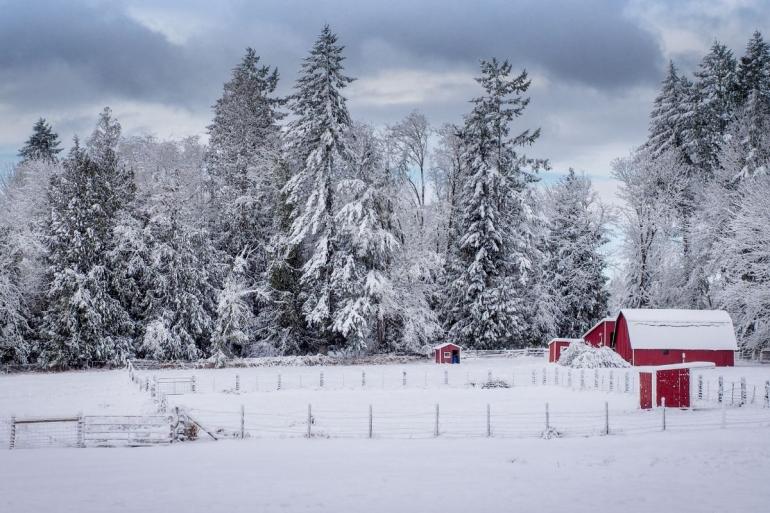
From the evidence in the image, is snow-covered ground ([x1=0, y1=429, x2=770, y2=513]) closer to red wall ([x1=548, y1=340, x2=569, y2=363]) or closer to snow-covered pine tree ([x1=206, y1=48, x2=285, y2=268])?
red wall ([x1=548, y1=340, x2=569, y2=363])

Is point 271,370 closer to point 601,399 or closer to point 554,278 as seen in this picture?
point 601,399

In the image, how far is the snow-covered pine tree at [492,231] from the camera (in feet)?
179

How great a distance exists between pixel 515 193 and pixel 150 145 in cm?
3595

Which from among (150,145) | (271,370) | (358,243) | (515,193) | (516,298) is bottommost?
(271,370)

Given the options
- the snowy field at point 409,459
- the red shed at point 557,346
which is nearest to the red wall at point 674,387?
the snowy field at point 409,459

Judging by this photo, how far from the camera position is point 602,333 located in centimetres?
5006

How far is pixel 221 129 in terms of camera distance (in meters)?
63.8

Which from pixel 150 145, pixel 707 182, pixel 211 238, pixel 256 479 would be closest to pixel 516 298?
pixel 707 182

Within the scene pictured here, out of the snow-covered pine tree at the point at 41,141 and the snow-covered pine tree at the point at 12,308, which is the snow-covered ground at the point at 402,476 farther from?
the snow-covered pine tree at the point at 41,141

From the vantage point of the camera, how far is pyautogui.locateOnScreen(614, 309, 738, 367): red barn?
A: 4522 cm

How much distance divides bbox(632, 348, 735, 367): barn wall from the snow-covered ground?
26.1 metres

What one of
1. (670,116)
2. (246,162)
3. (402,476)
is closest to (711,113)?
(670,116)

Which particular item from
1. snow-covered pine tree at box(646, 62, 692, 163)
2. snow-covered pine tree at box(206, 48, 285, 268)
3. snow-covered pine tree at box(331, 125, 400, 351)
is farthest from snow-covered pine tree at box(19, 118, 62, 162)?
snow-covered pine tree at box(646, 62, 692, 163)

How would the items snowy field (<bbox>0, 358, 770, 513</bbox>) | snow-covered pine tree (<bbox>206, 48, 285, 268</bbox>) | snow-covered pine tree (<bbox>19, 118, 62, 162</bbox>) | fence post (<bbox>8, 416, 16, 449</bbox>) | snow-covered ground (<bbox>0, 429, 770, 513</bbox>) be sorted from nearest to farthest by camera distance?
snow-covered ground (<bbox>0, 429, 770, 513</bbox>)
snowy field (<bbox>0, 358, 770, 513</bbox>)
fence post (<bbox>8, 416, 16, 449</bbox>)
snow-covered pine tree (<bbox>206, 48, 285, 268</bbox>)
snow-covered pine tree (<bbox>19, 118, 62, 162</bbox>)
